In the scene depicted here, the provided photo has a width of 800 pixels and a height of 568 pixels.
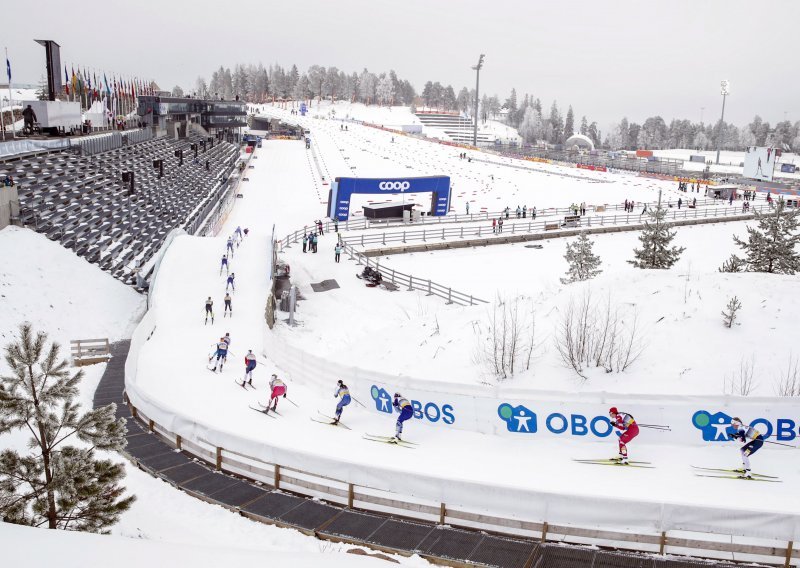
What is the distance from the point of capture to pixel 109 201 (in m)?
42.1

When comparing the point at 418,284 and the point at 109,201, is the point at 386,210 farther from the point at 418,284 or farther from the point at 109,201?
the point at 109,201

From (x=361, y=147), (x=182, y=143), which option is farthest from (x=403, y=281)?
(x=361, y=147)

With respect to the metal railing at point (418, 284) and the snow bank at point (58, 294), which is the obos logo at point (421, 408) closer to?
the metal railing at point (418, 284)

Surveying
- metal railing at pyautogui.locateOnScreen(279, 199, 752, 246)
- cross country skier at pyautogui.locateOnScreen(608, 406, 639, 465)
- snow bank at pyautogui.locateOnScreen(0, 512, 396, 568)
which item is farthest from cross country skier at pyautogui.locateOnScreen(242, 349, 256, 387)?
metal railing at pyautogui.locateOnScreen(279, 199, 752, 246)

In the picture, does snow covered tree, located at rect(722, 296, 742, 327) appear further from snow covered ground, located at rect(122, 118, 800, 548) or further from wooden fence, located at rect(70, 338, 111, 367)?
wooden fence, located at rect(70, 338, 111, 367)

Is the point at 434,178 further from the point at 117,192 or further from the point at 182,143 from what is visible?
the point at 182,143

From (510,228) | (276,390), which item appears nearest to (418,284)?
(510,228)

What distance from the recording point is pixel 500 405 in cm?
1511

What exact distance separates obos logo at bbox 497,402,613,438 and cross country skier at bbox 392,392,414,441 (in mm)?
2215

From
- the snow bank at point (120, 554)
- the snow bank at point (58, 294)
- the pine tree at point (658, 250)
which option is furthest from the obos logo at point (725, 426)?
the snow bank at point (58, 294)

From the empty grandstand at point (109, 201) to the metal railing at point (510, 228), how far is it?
41.9ft

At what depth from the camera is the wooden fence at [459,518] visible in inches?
410

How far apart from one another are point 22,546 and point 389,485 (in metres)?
6.32

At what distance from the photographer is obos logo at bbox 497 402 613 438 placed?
1462 cm
